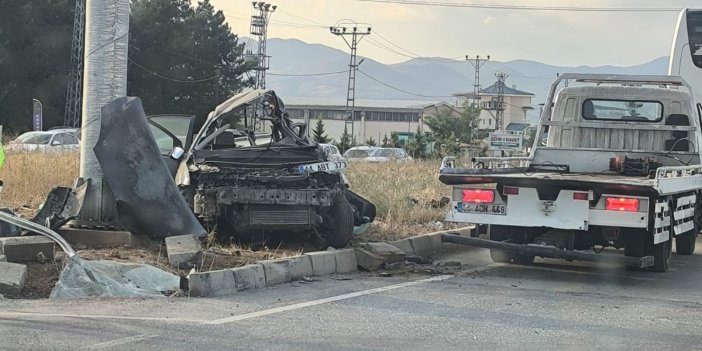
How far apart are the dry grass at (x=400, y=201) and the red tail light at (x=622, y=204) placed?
3.54 m

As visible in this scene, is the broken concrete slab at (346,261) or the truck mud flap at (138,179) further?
the broken concrete slab at (346,261)

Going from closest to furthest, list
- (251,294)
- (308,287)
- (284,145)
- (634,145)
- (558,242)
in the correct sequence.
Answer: (251,294) → (308,287) → (558,242) → (284,145) → (634,145)

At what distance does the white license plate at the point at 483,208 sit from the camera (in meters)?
9.23

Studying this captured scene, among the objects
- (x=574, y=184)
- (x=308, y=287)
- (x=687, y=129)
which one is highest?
(x=687, y=129)

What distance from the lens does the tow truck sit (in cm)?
876

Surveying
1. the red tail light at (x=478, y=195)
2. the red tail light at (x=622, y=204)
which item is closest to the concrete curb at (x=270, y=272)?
the red tail light at (x=478, y=195)

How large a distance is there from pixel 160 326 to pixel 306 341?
1.20m

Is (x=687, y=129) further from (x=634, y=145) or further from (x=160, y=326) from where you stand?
(x=160, y=326)

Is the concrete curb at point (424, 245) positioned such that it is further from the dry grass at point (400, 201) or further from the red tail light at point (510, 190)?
the red tail light at point (510, 190)

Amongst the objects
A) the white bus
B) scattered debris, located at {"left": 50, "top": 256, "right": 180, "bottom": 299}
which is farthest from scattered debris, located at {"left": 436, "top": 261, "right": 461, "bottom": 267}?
the white bus

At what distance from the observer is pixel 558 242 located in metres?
9.15

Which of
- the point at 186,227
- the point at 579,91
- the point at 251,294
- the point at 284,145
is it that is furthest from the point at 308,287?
the point at 579,91

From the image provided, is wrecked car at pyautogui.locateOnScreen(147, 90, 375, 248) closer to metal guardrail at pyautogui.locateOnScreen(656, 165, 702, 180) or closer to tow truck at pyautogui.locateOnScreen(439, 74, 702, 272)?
tow truck at pyautogui.locateOnScreen(439, 74, 702, 272)

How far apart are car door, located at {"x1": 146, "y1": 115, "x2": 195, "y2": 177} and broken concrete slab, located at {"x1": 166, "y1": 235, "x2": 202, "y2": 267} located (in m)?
2.11
